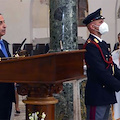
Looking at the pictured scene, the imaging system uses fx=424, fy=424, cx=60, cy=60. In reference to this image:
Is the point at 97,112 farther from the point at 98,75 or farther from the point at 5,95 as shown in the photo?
the point at 5,95

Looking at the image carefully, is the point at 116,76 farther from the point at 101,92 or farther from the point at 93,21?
the point at 93,21

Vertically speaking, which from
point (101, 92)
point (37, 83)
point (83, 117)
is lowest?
point (83, 117)

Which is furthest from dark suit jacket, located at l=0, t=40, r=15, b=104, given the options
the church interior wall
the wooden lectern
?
the church interior wall

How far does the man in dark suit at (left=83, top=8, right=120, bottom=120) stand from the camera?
3824 mm

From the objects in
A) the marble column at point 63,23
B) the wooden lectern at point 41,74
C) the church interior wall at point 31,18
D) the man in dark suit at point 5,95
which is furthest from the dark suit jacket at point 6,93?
the church interior wall at point 31,18

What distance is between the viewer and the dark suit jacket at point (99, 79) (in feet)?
12.5

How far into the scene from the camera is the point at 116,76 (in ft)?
13.6

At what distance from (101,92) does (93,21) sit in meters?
0.69

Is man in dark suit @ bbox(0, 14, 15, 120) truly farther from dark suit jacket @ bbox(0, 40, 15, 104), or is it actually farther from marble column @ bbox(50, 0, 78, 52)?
marble column @ bbox(50, 0, 78, 52)

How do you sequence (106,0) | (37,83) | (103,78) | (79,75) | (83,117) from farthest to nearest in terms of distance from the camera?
(106,0) < (83,117) < (103,78) < (79,75) < (37,83)

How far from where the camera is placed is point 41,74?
2.80 metres

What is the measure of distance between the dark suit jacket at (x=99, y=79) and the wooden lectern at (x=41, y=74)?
0.71m

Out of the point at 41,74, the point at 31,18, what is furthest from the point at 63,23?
the point at 31,18

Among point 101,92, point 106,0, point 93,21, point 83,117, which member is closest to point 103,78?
point 101,92
